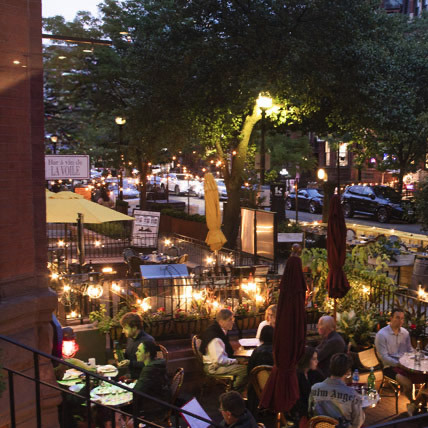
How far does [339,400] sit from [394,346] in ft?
9.29

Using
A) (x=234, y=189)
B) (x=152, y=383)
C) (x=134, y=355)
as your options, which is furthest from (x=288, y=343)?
(x=234, y=189)

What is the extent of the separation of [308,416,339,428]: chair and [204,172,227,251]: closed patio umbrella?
28.2ft

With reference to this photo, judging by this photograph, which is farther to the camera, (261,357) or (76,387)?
(261,357)

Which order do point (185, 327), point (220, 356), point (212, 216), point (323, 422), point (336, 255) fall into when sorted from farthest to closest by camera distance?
point (212, 216) < point (185, 327) < point (336, 255) < point (220, 356) < point (323, 422)

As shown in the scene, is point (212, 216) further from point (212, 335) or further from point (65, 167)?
point (212, 335)

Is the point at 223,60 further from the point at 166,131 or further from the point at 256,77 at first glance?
the point at 166,131

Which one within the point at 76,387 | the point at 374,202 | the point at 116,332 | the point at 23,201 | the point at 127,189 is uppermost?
the point at 23,201

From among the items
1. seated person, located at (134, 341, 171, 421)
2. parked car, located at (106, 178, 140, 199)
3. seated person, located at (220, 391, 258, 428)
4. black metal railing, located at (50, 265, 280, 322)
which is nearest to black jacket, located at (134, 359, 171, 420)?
seated person, located at (134, 341, 171, 421)

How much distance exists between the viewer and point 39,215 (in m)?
5.65

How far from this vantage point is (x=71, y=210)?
1360 cm

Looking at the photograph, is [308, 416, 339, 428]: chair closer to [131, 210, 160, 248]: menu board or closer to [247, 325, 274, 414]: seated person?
[247, 325, 274, 414]: seated person

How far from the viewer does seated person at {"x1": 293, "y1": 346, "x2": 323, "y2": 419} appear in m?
7.77

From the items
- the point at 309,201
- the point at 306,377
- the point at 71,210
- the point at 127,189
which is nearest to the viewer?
Answer: the point at 306,377

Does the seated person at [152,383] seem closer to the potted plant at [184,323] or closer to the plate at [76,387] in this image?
the plate at [76,387]
